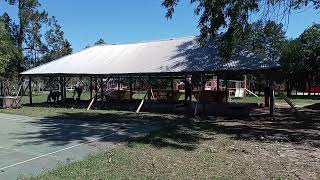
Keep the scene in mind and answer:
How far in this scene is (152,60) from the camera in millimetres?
26422

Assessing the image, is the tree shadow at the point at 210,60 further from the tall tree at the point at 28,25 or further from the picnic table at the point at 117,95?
the tall tree at the point at 28,25

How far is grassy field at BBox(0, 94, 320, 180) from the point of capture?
890 cm

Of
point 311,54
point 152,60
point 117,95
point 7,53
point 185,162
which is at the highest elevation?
point 7,53

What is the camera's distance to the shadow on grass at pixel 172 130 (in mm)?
13438

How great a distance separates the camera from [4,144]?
12.6 metres

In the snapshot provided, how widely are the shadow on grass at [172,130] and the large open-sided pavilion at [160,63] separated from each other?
2.77 meters

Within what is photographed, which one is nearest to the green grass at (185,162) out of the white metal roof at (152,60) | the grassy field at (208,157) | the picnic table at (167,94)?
the grassy field at (208,157)

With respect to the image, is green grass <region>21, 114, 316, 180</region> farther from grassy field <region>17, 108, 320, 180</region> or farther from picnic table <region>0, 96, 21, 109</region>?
picnic table <region>0, 96, 21, 109</region>

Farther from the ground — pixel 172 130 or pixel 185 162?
Result: pixel 172 130

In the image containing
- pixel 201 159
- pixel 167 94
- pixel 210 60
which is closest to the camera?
pixel 201 159

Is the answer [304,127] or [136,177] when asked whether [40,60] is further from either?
[136,177]

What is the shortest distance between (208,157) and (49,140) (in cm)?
513

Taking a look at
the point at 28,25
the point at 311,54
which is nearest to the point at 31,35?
the point at 28,25

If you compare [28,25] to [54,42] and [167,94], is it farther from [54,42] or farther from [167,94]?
[167,94]
